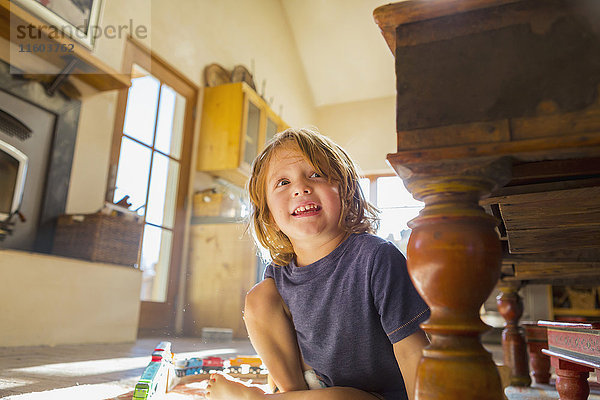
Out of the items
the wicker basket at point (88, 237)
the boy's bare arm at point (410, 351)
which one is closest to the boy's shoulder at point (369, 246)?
the boy's bare arm at point (410, 351)

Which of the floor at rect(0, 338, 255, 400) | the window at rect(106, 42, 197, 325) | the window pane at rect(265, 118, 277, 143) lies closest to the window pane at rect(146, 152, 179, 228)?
the window at rect(106, 42, 197, 325)

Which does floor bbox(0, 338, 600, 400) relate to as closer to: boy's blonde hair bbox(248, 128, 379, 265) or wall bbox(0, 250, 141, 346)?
wall bbox(0, 250, 141, 346)

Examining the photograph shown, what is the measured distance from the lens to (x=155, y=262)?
289 centimetres

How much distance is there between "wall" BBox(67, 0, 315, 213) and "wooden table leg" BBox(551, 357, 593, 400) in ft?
6.96

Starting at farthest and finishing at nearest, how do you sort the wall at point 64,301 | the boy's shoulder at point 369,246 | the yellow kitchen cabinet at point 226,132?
the yellow kitchen cabinet at point 226,132 → the wall at point 64,301 → the boy's shoulder at point 369,246

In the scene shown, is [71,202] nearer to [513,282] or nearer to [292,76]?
[513,282]

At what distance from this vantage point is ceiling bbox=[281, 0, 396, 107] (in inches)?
182

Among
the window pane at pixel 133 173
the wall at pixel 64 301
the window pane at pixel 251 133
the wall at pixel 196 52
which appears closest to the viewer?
the wall at pixel 64 301

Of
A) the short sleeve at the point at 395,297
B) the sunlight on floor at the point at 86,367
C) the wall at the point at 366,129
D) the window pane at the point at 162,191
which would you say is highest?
the wall at the point at 366,129

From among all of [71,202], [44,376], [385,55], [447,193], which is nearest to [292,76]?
[385,55]

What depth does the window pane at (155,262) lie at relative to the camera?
2.80 m

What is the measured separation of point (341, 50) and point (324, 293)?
14.9 ft

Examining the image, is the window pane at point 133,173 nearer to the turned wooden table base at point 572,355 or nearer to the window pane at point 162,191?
the window pane at point 162,191

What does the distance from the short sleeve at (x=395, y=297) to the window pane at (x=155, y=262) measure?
2.33m
